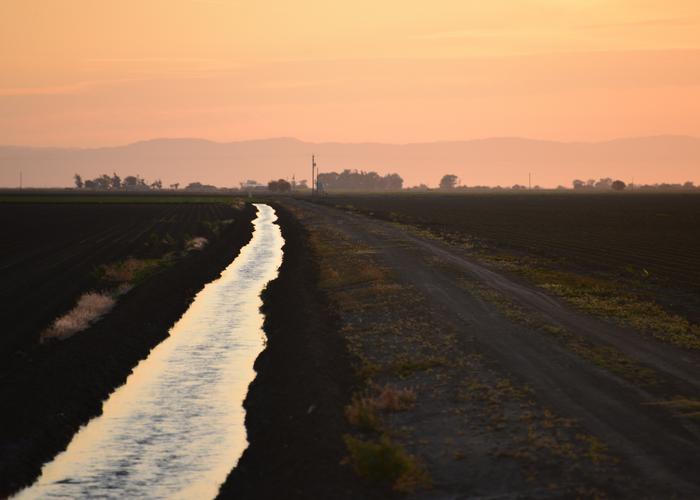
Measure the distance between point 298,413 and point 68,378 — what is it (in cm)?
620

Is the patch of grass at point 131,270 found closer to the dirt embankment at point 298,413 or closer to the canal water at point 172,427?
the canal water at point 172,427

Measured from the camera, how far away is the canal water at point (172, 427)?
13898mm

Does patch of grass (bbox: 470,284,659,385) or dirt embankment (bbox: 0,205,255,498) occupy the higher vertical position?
patch of grass (bbox: 470,284,659,385)

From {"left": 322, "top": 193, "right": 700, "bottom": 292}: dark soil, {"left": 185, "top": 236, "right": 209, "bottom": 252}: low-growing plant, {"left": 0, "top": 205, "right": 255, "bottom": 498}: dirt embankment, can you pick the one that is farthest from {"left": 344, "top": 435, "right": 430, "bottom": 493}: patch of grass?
{"left": 185, "top": 236, "right": 209, "bottom": 252}: low-growing plant

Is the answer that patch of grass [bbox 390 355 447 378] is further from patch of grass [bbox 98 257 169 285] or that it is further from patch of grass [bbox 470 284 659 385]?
patch of grass [bbox 98 257 169 285]

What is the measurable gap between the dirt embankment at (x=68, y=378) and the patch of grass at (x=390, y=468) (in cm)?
527

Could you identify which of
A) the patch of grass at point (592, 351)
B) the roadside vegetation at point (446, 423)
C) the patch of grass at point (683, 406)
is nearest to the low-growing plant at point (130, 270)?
the roadside vegetation at point (446, 423)

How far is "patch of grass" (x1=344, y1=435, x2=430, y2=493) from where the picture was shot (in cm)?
1295

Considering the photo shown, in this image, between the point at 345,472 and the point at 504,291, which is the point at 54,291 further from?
the point at 345,472

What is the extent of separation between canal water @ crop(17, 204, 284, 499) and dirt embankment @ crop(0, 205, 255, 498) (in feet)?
0.99

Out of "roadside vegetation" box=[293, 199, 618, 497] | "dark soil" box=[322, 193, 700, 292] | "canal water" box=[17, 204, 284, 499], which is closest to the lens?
"roadside vegetation" box=[293, 199, 618, 497]

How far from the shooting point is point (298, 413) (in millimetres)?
17438

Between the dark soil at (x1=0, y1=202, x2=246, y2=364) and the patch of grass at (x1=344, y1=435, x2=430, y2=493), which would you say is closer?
the patch of grass at (x1=344, y1=435, x2=430, y2=493)

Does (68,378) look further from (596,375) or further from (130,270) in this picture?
(130,270)
